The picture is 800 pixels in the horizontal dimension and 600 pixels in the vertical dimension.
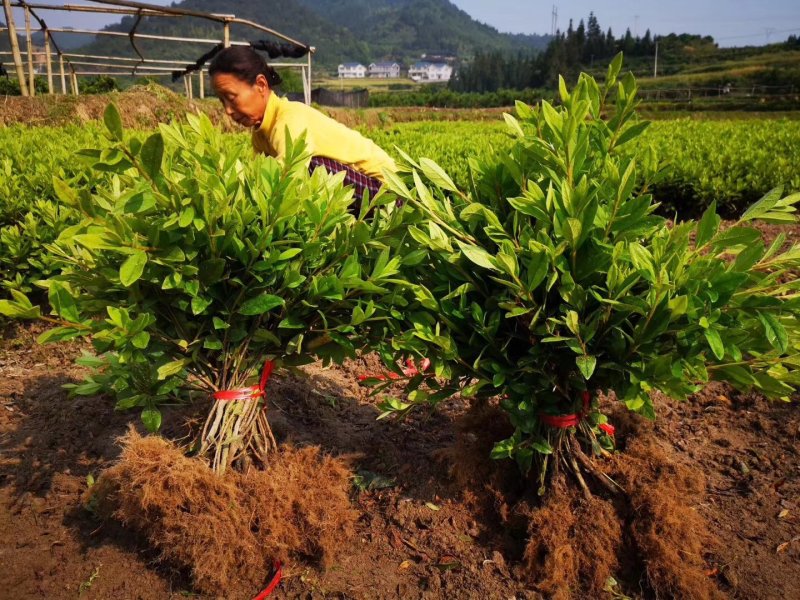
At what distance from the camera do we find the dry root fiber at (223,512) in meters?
2.21

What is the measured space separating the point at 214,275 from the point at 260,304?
0.19 metres

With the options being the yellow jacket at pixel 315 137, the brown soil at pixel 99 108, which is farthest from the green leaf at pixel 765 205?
the brown soil at pixel 99 108

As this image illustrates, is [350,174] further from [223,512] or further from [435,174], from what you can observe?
[223,512]

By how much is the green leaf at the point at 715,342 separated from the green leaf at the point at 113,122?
177 cm

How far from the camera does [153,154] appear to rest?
189 cm

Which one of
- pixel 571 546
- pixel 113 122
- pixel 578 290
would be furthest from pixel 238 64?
pixel 571 546

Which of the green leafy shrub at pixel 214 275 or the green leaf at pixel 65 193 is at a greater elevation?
the green leaf at pixel 65 193

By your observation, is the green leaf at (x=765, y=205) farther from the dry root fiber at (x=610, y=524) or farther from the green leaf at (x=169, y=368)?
the green leaf at (x=169, y=368)

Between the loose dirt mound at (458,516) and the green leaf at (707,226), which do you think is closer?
the green leaf at (707,226)

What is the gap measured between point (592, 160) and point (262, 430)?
169 cm

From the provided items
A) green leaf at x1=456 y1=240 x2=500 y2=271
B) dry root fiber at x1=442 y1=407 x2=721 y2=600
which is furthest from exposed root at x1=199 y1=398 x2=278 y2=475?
green leaf at x1=456 y1=240 x2=500 y2=271

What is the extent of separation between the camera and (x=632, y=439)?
2568 mm

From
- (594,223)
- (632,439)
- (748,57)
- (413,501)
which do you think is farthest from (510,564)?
(748,57)

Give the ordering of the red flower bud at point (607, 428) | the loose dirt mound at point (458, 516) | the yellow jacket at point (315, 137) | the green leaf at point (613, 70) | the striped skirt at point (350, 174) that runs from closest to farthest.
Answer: the green leaf at point (613, 70), the loose dirt mound at point (458, 516), the red flower bud at point (607, 428), the yellow jacket at point (315, 137), the striped skirt at point (350, 174)
